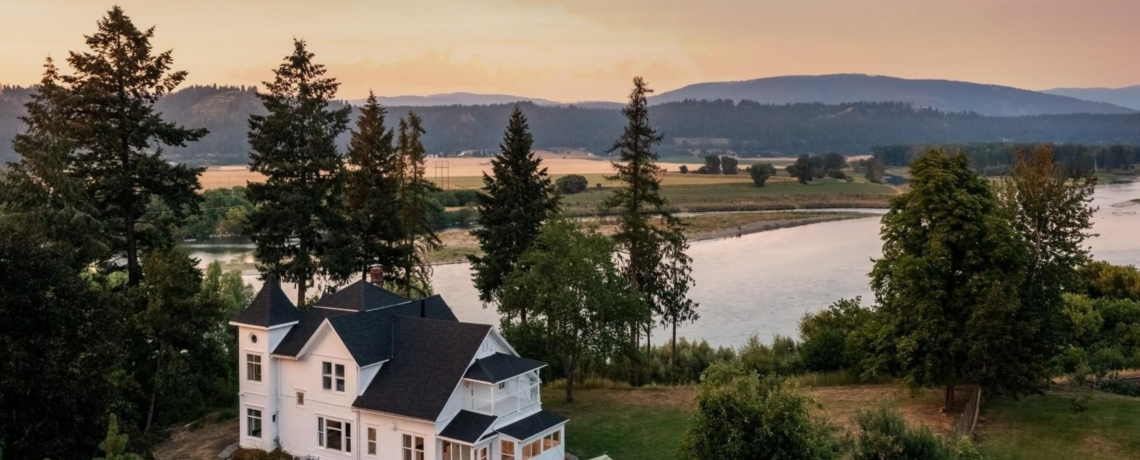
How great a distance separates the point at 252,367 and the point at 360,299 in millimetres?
3418

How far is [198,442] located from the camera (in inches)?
907

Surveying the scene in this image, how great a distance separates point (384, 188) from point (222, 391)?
9.30 metres

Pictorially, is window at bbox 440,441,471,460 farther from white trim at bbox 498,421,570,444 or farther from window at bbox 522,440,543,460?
window at bbox 522,440,543,460

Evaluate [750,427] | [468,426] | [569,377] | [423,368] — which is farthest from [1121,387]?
Result: [423,368]

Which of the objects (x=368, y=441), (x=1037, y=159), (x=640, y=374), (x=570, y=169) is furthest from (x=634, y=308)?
(x=570, y=169)

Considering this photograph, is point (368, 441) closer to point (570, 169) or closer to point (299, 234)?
point (299, 234)

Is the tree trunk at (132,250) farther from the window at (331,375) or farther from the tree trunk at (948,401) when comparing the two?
the tree trunk at (948,401)

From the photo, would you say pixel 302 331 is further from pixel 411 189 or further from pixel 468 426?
pixel 411 189

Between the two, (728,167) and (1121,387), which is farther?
(728,167)

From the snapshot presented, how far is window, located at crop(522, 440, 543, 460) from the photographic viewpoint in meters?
19.9

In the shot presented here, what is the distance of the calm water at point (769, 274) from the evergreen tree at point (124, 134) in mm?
18539

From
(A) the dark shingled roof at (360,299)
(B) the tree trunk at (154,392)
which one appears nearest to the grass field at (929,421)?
(A) the dark shingled roof at (360,299)

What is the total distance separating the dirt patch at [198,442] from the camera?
21.8 m

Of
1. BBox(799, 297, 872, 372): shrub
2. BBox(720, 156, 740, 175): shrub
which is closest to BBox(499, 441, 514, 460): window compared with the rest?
BBox(799, 297, 872, 372): shrub
